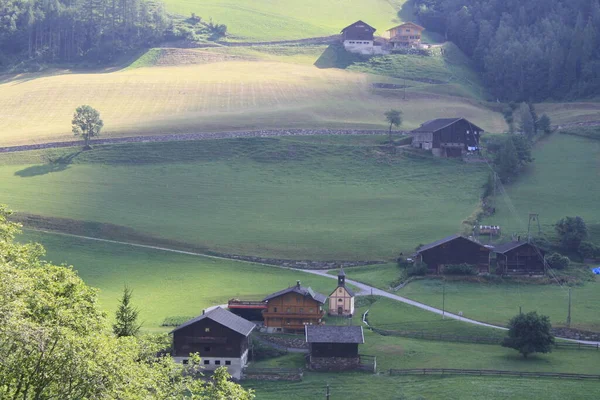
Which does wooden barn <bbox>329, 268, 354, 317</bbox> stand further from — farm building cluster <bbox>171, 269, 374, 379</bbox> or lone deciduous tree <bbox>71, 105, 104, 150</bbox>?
lone deciduous tree <bbox>71, 105, 104, 150</bbox>

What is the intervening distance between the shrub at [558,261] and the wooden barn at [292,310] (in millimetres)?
25982

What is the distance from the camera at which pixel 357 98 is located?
154625mm

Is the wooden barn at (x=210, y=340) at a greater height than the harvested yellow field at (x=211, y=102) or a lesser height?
lesser

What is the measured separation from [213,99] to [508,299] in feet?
266

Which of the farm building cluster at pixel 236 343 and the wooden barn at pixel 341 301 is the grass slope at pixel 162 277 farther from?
the farm building cluster at pixel 236 343

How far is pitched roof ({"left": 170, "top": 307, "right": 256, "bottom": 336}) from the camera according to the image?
66.4 m

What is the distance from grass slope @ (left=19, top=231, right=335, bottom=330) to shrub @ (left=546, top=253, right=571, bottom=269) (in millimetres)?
20854

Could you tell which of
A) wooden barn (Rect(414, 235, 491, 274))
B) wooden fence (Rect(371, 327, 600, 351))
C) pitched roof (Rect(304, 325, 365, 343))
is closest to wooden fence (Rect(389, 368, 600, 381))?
pitched roof (Rect(304, 325, 365, 343))

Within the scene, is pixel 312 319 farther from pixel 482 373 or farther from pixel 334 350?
pixel 482 373

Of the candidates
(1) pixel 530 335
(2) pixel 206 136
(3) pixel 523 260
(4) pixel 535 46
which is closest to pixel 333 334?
(1) pixel 530 335

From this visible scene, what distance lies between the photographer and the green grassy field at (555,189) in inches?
4087

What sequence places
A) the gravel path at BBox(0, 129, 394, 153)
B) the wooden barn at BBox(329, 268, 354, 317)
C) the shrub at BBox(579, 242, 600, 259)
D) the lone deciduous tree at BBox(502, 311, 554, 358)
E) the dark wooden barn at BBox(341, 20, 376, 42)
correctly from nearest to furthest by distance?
the lone deciduous tree at BBox(502, 311, 554, 358)
the wooden barn at BBox(329, 268, 354, 317)
the shrub at BBox(579, 242, 600, 259)
the gravel path at BBox(0, 129, 394, 153)
the dark wooden barn at BBox(341, 20, 376, 42)

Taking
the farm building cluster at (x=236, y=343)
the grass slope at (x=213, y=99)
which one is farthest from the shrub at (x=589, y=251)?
the grass slope at (x=213, y=99)

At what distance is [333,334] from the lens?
67.0 metres
